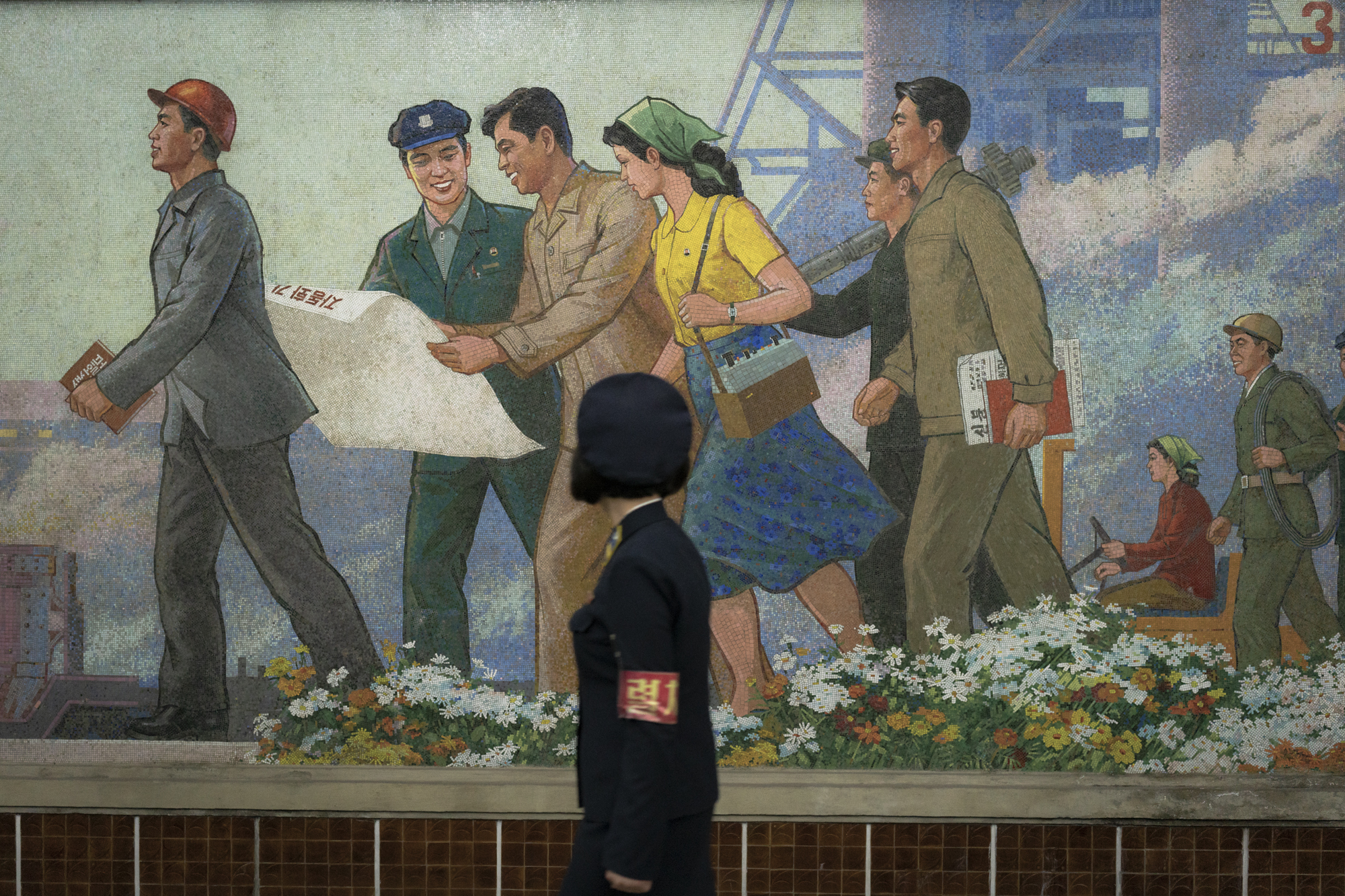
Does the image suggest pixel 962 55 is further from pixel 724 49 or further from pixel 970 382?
pixel 970 382

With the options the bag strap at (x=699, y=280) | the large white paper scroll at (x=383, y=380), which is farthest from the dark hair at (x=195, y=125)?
the bag strap at (x=699, y=280)

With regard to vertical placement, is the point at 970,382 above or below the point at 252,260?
below

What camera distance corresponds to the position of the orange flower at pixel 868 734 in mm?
3797

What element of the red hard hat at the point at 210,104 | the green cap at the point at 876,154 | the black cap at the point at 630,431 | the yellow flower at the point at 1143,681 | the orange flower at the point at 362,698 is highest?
the red hard hat at the point at 210,104

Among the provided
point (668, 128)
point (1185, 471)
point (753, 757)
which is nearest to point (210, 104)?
point (668, 128)

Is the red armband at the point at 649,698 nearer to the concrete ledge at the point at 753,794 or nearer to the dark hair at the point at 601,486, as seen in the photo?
the dark hair at the point at 601,486

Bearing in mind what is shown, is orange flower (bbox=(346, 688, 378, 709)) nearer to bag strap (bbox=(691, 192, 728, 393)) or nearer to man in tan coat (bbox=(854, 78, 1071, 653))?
bag strap (bbox=(691, 192, 728, 393))

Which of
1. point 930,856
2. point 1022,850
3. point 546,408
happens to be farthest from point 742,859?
point 546,408

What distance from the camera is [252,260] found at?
3881 millimetres

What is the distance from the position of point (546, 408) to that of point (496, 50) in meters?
1.32

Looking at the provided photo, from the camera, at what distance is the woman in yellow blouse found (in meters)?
3.84

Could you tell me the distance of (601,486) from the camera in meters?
2.02

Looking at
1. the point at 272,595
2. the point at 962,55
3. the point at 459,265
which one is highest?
the point at 962,55

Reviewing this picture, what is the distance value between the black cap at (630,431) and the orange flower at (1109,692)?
2508mm
